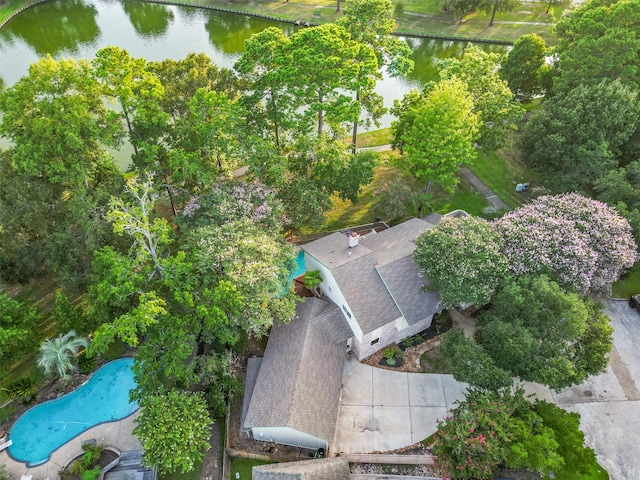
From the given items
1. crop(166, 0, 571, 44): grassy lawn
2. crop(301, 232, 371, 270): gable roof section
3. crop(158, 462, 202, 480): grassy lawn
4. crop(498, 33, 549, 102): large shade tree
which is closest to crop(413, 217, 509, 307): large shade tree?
crop(301, 232, 371, 270): gable roof section

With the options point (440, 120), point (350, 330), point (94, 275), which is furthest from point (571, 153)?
point (94, 275)

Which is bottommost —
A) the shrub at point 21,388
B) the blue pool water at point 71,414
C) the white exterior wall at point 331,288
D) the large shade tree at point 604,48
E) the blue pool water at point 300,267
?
the blue pool water at point 71,414

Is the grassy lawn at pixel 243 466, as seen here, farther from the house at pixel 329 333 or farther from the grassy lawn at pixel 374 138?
the grassy lawn at pixel 374 138

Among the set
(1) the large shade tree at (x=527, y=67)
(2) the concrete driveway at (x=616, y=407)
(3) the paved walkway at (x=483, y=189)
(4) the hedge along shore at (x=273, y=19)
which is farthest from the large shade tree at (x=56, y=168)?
(4) the hedge along shore at (x=273, y=19)

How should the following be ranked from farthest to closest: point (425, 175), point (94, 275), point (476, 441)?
1. point (425, 175)
2. point (94, 275)
3. point (476, 441)

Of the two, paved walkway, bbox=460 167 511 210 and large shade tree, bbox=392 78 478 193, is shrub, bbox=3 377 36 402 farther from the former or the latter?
paved walkway, bbox=460 167 511 210

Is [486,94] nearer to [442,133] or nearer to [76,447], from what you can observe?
[442,133]

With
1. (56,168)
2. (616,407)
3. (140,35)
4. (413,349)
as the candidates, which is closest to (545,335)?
(616,407)

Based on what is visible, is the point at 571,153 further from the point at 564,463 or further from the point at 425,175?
the point at 564,463
